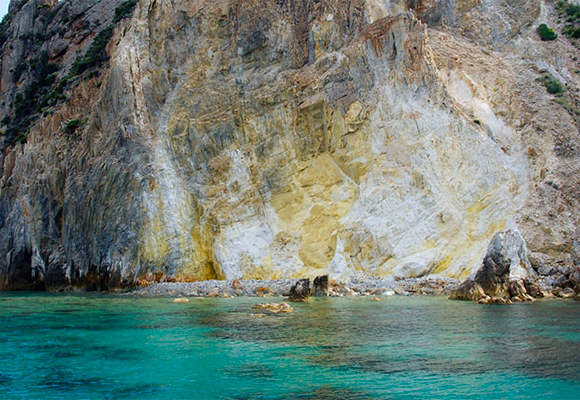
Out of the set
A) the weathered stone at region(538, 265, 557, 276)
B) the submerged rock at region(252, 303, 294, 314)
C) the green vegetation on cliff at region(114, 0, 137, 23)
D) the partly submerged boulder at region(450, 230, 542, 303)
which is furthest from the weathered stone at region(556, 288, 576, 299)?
the green vegetation on cliff at region(114, 0, 137, 23)

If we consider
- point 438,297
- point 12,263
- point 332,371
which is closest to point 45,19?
point 12,263

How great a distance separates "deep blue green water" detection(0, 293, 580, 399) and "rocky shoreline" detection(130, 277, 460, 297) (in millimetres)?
5702

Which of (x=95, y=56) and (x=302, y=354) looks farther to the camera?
(x=95, y=56)

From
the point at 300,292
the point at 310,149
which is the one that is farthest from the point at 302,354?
the point at 310,149

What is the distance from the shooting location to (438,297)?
26500mm

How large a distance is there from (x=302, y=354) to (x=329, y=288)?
51.1ft

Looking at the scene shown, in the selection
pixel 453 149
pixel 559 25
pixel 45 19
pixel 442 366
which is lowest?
pixel 442 366

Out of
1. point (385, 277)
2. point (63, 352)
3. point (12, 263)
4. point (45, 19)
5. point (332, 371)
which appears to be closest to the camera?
point (332, 371)

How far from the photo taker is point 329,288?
2930 centimetres

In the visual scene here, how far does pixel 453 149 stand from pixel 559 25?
57.2 ft

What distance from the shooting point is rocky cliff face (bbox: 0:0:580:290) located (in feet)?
107

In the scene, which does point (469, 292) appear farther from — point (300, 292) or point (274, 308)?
point (274, 308)

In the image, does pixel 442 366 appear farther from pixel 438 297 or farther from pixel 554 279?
pixel 554 279

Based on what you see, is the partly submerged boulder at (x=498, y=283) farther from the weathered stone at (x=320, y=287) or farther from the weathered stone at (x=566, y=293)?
the weathered stone at (x=320, y=287)
